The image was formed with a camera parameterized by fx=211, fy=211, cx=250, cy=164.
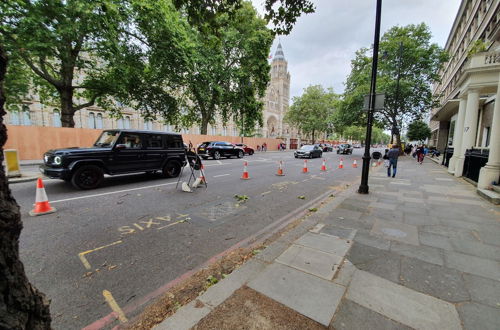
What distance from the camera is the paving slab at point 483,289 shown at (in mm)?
2332

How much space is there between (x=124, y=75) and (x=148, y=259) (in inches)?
643

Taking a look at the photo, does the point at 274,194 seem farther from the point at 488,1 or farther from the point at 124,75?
the point at 488,1

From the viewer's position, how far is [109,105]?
21.4 m

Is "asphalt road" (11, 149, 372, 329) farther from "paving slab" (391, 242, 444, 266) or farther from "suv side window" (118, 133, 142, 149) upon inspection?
"paving slab" (391, 242, 444, 266)

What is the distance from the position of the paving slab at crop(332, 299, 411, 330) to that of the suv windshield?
846cm

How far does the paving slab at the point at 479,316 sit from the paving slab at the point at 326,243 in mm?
1332

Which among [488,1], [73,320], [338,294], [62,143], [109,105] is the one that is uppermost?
[488,1]

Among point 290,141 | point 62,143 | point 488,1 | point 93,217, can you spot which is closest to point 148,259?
point 93,217

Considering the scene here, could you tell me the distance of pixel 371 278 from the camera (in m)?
2.68

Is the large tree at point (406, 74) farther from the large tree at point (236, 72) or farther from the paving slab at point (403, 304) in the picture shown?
the paving slab at point (403, 304)

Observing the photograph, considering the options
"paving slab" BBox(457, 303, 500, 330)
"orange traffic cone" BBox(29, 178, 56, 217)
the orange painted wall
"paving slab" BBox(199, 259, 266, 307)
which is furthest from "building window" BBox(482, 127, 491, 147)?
the orange painted wall

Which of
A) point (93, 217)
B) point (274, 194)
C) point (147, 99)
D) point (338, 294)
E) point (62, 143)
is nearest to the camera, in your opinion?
point (338, 294)

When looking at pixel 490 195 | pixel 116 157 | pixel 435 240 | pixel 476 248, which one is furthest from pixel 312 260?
pixel 116 157

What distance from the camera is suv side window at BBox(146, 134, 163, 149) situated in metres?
8.73
